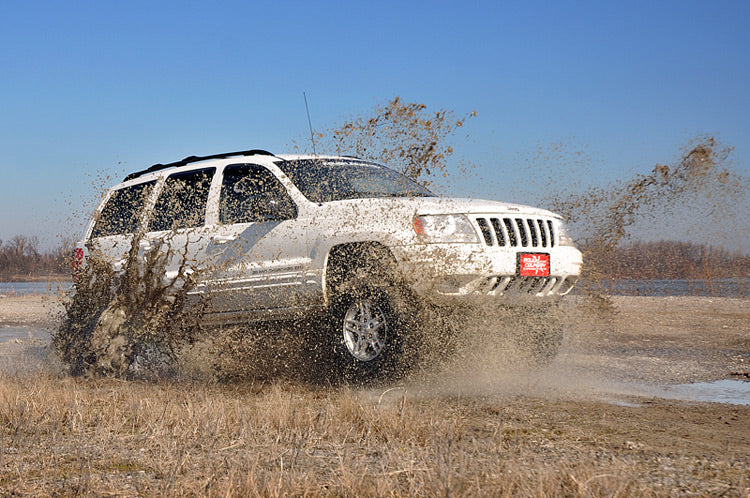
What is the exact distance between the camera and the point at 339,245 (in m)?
6.41

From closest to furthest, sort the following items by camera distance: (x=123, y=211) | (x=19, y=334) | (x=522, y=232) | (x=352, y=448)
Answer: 1. (x=352, y=448)
2. (x=522, y=232)
3. (x=123, y=211)
4. (x=19, y=334)

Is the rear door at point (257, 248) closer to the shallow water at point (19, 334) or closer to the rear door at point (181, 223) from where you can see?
the rear door at point (181, 223)

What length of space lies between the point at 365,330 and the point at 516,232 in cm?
152

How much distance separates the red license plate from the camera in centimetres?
607

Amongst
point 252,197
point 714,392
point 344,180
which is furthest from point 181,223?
point 714,392

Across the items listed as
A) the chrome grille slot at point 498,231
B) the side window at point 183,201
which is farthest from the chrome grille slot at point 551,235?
the side window at point 183,201

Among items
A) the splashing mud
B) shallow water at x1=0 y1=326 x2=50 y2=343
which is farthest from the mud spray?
shallow water at x1=0 y1=326 x2=50 y2=343

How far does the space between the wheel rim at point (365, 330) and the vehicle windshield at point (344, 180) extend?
1.09 m

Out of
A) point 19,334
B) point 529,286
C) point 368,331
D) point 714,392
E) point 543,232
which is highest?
point 543,232

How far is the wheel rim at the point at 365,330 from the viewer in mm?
6145

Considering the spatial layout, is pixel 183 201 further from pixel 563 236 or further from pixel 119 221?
pixel 563 236

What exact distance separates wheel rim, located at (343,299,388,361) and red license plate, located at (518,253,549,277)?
122cm

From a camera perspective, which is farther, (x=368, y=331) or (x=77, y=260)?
(x=77, y=260)

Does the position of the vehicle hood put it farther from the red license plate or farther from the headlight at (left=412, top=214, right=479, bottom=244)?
the red license plate
